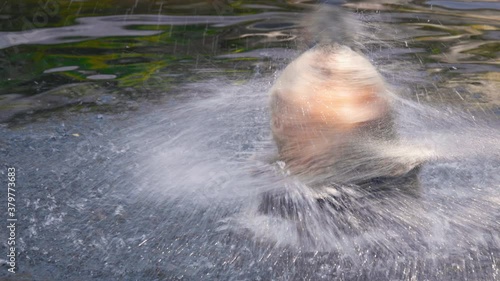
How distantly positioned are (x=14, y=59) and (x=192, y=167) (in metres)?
2.17

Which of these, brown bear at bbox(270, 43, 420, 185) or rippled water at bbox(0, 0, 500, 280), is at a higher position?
brown bear at bbox(270, 43, 420, 185)

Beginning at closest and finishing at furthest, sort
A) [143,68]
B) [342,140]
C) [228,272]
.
A: 1. [228,272]
2. [342,140]
3. [143,68]

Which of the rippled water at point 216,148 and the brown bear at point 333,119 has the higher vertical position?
the brown bear at point 333,119

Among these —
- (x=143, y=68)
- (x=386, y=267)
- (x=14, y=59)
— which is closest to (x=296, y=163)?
(x=386, y=267)

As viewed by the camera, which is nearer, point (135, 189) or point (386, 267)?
point (386, 267)

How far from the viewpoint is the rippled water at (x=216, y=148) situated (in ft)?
9.52

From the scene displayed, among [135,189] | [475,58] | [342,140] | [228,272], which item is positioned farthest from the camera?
[475,58]

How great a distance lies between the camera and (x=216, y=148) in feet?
13.0

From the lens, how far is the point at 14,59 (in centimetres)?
521

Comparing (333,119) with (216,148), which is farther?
(216,148)

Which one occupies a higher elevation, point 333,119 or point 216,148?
point 333,119

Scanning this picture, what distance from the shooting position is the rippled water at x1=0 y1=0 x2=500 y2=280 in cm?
290

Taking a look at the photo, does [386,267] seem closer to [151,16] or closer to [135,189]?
[135,189]

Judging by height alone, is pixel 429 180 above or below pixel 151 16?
below
